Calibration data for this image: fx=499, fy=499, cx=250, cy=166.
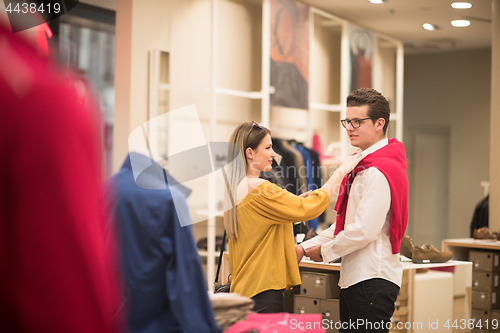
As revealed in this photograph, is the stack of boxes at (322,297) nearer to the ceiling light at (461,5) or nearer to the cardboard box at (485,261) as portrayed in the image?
the cardboard box at (485,261)

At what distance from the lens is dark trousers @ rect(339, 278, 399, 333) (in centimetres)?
192

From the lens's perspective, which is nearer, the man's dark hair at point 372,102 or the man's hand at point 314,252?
the man's dark hair at point 372,102

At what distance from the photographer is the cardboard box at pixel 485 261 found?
386 cm

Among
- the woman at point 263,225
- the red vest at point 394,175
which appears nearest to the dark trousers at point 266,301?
the woman at point 263,225

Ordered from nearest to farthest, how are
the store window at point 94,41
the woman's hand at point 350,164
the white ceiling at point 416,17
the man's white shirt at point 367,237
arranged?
the man's white shirt at point 367,237
the woman's hand at point 350,164
the store window at point 94,41
the white ceiling at point 416,17

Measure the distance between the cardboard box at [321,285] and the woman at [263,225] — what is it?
2.63 feet

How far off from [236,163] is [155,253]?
103 centimetres

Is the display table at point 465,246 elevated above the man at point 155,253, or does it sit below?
below

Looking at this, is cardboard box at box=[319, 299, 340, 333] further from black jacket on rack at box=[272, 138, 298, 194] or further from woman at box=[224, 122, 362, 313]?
black jacket on rack at box=[272, 138, 298, 194]

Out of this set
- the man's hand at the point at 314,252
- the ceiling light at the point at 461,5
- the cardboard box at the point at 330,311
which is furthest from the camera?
the ceiling light at the point at 461,5

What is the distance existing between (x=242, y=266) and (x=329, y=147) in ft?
14.2

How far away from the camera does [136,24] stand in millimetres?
4270

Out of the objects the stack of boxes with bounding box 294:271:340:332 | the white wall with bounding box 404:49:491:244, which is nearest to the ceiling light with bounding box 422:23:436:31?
the white wall with bounding box 404:49:491:244

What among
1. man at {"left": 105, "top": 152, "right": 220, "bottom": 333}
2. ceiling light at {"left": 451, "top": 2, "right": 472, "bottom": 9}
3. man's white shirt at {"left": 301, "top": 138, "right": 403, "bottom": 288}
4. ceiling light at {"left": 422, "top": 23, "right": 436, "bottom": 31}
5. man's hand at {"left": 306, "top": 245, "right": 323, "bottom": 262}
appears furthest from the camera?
ceiling light at {"left": 422, "top": 23, "right": 436, "bottom": 31}
